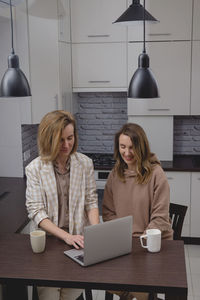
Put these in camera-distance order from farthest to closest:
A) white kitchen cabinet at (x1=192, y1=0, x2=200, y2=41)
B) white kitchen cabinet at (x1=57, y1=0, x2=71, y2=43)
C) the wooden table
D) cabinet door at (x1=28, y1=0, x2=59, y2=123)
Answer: white kitchen cabinet at (x1=192, y1=0, x2=200, y2=41) < white kitchen cabinet at (x1=57, y1=0, x2=71, y2=43) < cabinet door at (x1=28, y1=0, x2=59, y2=123) < the wooden table

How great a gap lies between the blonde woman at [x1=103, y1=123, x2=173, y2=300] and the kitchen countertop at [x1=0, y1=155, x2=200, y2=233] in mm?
600

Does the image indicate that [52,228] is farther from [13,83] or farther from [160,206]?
[13,83]

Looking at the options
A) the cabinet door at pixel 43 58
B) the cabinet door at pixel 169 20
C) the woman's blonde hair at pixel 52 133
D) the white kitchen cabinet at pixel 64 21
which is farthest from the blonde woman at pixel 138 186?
the cabinet door at pixel 169 20

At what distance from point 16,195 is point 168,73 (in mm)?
1956

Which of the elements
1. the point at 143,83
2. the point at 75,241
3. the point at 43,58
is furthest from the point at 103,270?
the point at 43,58

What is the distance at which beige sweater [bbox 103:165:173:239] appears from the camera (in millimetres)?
2348

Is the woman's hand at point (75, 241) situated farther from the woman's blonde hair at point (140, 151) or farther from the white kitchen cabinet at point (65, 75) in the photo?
the white kitchen cabinet at point (65, 75)

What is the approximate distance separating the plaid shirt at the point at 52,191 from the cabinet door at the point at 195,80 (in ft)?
7.13

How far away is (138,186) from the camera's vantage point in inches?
94.8

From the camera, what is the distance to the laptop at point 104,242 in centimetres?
186

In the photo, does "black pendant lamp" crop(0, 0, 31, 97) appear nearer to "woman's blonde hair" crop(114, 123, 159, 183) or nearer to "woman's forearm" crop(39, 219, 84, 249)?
"woman's blonde hair" crop(114, 123, 159, 183)

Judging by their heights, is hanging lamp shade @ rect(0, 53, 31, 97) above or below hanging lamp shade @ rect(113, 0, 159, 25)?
below

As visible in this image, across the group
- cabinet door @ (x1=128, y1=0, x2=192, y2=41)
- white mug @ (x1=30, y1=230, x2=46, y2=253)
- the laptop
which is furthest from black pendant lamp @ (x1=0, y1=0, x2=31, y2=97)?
cabinet door @ (x1=128, y1=0, x2=192, y2=41)

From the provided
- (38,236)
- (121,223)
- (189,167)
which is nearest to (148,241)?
(121,223)
